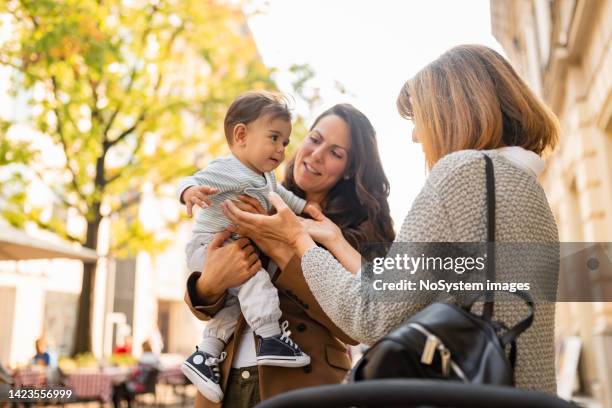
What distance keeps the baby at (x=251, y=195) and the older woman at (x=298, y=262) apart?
2.2 inches

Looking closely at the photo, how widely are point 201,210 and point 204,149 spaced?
1085cm

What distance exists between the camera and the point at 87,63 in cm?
966

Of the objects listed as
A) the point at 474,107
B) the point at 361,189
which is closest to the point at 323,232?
the point at 361,189

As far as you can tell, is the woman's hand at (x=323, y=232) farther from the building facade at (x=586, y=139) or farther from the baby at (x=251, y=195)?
the building facade at (x=586, y=139)

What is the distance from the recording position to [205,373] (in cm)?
206

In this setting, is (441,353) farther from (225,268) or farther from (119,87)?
(119,87)

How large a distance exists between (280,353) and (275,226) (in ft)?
1.31

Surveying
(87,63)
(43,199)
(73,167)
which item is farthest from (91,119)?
(43,199)

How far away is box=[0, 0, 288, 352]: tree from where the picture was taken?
9992mm

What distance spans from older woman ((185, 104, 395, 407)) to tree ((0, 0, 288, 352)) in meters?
8.13

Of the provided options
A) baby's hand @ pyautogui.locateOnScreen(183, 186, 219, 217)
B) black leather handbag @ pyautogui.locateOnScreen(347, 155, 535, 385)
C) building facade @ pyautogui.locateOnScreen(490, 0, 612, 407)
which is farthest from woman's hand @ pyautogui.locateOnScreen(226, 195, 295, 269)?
building facade @ pyautogui.locateOnScreen(490, 0, 612, 407)

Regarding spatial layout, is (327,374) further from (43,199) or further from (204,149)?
(43,199)

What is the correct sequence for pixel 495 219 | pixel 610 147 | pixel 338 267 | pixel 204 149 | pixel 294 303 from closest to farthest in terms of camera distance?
pixel 495 219 < pixel 338 267 < pixel 294 303 < pixel 610 147 < pixel 204 149

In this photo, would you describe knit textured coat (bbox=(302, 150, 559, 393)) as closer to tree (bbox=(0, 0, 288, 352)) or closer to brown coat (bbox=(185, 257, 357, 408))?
brown coat (bbox=(185, 257, 357, 408))
